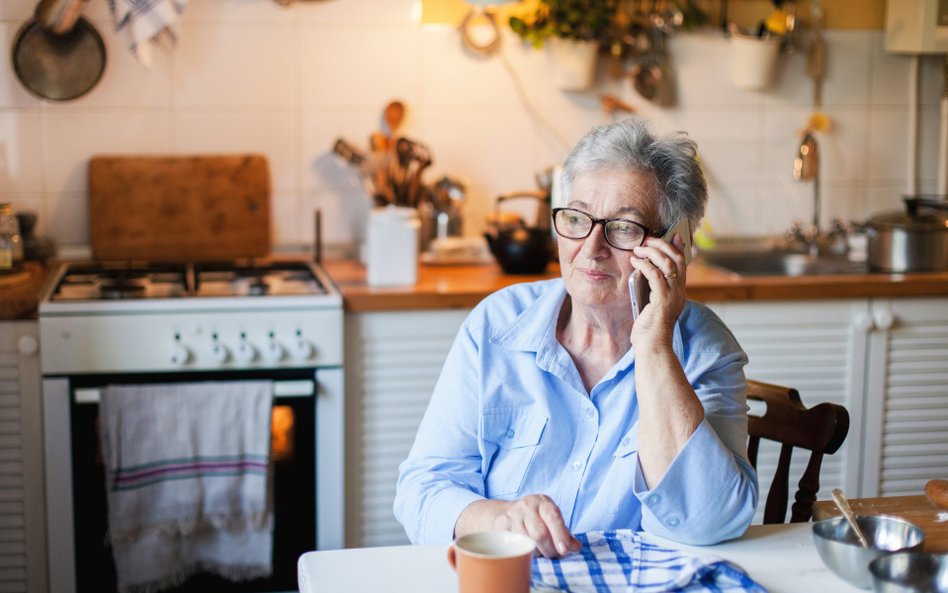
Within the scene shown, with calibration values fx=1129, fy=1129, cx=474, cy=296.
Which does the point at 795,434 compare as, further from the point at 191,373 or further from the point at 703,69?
the point at 703,69

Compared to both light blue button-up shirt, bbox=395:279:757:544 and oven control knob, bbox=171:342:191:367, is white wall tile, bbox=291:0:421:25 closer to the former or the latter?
oven control knob, bbox=171:342:191:367

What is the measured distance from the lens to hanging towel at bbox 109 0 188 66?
2.99 meters

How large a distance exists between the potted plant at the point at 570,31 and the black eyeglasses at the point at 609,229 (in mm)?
1694

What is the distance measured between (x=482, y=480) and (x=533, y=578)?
0.46 m

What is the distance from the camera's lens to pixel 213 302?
106 inches

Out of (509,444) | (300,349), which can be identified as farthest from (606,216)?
(300,349)

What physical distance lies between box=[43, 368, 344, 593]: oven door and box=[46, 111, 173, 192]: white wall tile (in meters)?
0.78

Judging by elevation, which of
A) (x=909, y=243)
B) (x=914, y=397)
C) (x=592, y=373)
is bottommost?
(x=914, y=397)

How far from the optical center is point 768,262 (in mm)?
3479

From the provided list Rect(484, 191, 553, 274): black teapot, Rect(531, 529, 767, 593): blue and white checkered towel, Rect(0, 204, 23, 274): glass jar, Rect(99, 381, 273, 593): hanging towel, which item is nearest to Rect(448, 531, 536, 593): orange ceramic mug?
Rect(531, 529, 767, 593): blue and white checkered towel

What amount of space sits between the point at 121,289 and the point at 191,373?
29cm

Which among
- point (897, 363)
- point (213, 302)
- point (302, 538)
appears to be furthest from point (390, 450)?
point (897, 363)

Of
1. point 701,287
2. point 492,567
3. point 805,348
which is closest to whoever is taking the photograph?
point 492,567

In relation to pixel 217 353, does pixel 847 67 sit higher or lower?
higher
